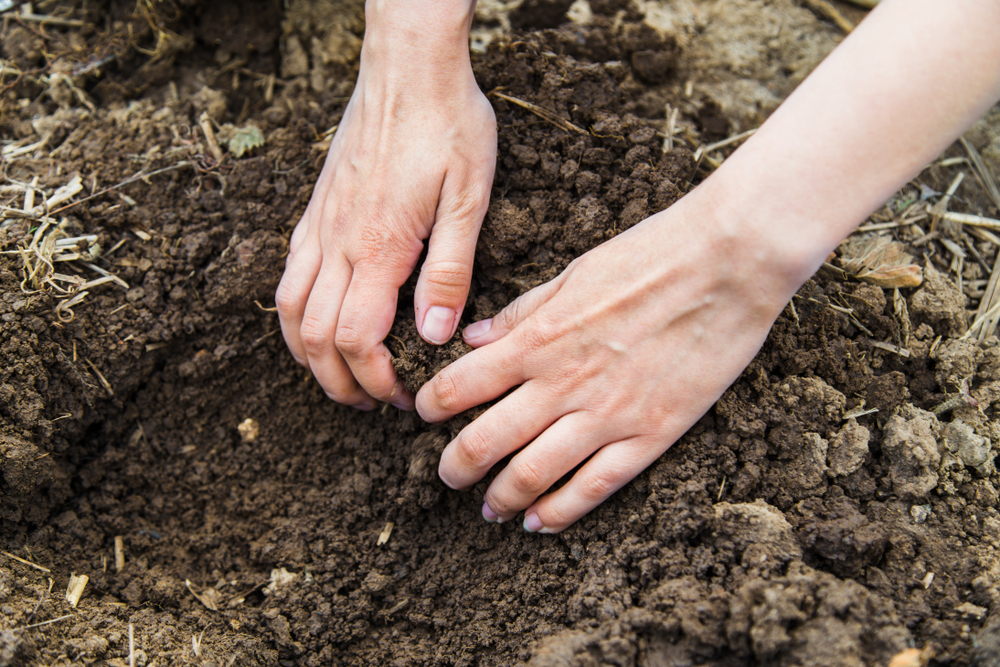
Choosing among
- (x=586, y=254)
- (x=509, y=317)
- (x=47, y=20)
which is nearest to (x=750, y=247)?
(x=586, y=254)

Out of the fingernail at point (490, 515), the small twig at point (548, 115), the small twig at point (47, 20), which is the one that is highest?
the small twig at point (548, 115)

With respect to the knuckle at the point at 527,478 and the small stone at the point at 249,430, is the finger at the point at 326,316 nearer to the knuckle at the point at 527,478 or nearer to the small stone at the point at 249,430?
the small stone at the point at 249,430

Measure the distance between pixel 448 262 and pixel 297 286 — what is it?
0.51m

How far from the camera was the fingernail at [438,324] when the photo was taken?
1892 millimetres

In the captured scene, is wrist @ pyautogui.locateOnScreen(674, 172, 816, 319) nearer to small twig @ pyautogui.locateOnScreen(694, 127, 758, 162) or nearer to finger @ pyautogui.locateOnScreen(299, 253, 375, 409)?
small twig @ pyautogui.locateOnScreen(694, 127, 758, 162)

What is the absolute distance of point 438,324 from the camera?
190 centimetres

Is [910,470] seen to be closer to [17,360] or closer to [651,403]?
[651,403]

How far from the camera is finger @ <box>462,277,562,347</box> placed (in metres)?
1.84

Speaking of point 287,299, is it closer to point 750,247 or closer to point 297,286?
point 297,286

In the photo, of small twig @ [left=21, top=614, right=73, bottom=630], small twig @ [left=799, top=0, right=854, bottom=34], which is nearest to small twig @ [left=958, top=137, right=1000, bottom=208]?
small twig @ [left=799, top=0, right=854, bottom=34]

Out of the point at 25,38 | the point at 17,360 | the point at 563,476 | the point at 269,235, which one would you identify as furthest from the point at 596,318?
the point at 25,38

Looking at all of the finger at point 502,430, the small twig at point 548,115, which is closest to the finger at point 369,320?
the finger at point 502,430

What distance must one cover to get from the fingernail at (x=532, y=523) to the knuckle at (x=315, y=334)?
2.60ft

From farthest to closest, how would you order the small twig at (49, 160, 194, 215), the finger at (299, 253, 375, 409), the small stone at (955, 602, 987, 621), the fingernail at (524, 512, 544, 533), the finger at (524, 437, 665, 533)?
the small twig at (49, 160, 194, 215), the finger at (299, 253, 375, 409), the fingernail at (524, 512, 544, 533), the finger at (524, 437, 665, 533), the small stone at (955, 602, 987, 621)
